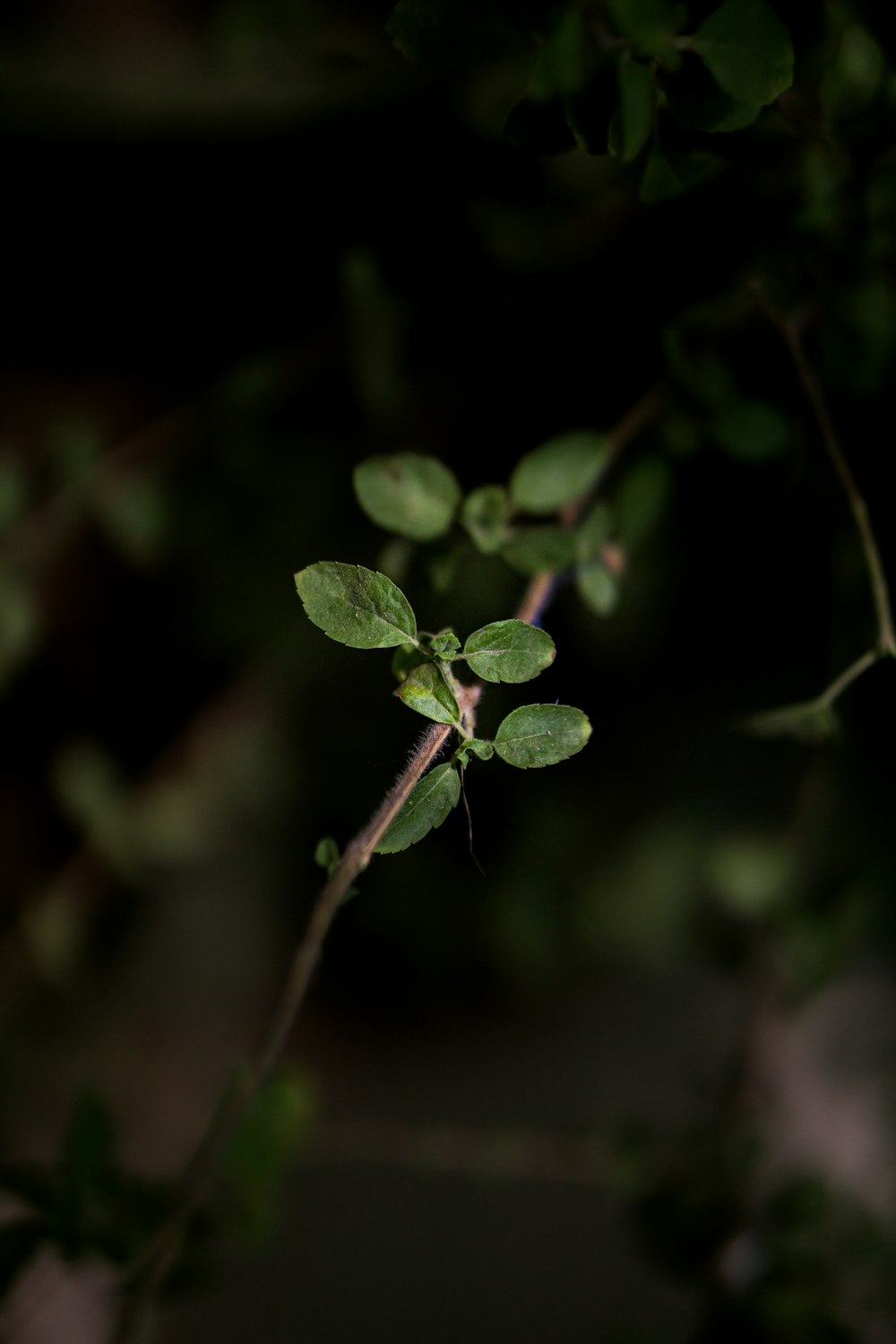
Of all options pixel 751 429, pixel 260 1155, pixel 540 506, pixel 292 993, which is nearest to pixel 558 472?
pixel 540 506

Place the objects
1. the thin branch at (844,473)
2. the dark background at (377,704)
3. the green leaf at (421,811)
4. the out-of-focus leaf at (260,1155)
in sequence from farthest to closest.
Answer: the dark background at (377,704)
the out-of-focus leaf at (260,1155)
the thin branch at (844,473)
the green leaf at (421,811)

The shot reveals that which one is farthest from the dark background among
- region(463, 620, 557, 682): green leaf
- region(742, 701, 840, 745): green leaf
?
region(463, 620, 557, 682): green leaf

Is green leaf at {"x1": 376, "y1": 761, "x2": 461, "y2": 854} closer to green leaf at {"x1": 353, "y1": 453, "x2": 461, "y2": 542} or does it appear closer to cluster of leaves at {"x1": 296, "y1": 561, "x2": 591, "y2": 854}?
cluster of leaves at {"x1": 296, "y1": 561, "x2": 591, "y2": 854}

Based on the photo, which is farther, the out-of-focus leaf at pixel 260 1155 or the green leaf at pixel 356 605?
the out-of-focus leaf at pixel 260 1155

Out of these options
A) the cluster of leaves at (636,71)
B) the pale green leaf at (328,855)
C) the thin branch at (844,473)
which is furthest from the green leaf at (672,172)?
Answer: the pale green leaf at (328,855)

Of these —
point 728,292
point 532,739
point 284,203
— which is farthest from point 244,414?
point 532,739

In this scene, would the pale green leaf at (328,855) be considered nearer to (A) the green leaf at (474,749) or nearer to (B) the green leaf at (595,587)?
(A) the green leaf at (474,749)

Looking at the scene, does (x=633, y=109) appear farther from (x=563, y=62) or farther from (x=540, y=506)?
(x=540, y=506)
